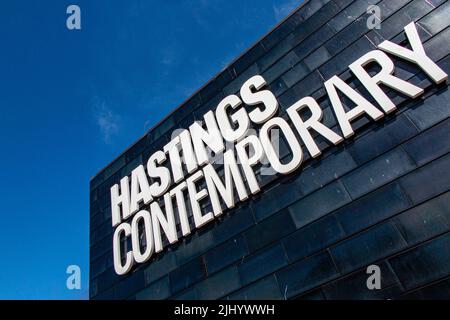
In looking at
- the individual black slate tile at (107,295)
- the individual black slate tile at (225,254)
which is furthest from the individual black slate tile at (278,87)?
the individual black slate tile at (107,295)

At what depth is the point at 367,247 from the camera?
9141 mm

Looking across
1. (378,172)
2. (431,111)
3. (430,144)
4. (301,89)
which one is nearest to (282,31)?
(301,89)

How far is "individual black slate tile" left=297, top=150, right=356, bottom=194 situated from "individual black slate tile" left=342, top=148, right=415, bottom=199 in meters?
0.32

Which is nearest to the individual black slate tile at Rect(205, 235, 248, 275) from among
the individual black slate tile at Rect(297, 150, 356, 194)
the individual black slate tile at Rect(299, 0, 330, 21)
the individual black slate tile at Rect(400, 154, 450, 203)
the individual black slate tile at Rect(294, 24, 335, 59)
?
the individual black slate tile at Rect(297, 150, 356, 194)

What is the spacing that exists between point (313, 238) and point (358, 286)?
1816 mm

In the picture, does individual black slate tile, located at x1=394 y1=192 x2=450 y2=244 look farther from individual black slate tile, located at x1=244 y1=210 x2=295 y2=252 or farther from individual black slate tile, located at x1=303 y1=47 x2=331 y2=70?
individual black slate tile, located at x1=303 y1=47 x2=331 y2=70

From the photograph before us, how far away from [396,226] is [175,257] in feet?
Result: 26.4

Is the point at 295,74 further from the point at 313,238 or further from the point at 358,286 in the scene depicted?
the point at 358,286

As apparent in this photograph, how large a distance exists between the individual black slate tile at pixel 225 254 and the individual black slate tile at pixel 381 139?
4.71 metres

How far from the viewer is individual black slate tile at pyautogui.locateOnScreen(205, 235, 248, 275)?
11.6m

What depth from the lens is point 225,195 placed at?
12625mm

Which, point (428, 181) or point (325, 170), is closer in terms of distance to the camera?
point (428, 181)

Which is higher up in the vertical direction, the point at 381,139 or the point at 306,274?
the point at 381,139

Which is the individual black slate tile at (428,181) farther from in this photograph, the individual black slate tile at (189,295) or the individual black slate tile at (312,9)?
the individual black slate tile at (189,295)
